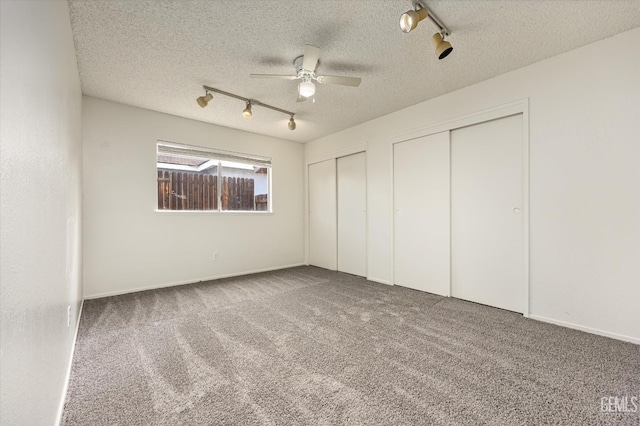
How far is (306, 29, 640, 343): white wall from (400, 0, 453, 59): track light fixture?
2.75ft

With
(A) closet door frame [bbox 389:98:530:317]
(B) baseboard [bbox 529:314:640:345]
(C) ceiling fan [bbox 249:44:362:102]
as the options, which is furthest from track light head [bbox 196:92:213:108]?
(B) baseboard [bbox 529:314:640:345]

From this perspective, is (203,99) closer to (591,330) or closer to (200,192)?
(200,192)

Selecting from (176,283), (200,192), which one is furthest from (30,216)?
(200,192)

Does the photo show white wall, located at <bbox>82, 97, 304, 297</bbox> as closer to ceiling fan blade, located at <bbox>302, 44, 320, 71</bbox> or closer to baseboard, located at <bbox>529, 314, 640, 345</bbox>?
ceiling fan blade, located at <bbox>302, 44, 320, 71</bbox>

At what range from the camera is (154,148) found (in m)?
3.79

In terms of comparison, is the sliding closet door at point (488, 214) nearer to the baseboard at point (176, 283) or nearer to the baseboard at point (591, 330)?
the baseboard at point (591, 330)

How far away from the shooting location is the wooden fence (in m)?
3.97

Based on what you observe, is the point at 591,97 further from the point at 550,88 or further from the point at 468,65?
the point at 468,65

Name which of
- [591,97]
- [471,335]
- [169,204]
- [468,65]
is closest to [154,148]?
[169,204]

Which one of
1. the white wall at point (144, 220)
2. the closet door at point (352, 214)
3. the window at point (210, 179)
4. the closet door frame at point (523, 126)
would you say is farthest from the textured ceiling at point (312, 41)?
the closet door at point (352, 214)

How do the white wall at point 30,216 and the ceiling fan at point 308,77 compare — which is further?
the ceiling fan at point 308,77

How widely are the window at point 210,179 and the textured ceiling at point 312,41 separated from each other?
0.96 metres

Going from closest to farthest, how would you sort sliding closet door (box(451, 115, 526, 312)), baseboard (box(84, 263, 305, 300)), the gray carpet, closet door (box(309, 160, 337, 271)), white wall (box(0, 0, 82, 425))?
white wall (box(0, 0, 82, 425)) → the gray carpet → sliding closet door (box(451, 115, 526, 312)) → baseboard (box(84, 263, 305, 300)) → closet door (box(309, 160, 337, 271))

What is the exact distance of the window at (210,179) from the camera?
398cm
